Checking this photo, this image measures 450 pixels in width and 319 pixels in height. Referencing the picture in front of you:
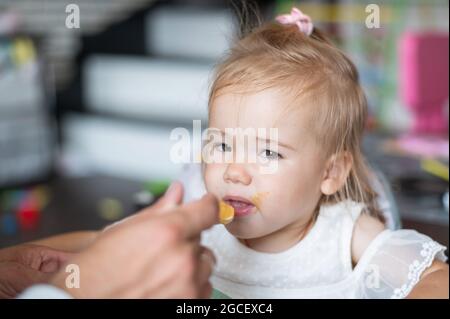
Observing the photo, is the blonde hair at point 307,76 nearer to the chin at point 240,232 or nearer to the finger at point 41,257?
the chin at point 240,232

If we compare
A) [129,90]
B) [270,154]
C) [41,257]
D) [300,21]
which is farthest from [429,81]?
[129,90]

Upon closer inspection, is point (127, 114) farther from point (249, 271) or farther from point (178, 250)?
point (178, 250)

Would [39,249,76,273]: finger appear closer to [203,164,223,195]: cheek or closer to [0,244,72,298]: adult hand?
[0,244,72,298]: adult hand

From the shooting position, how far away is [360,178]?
2.45 feet

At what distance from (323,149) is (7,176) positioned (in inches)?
62.5

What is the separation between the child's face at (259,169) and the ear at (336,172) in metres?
0.03

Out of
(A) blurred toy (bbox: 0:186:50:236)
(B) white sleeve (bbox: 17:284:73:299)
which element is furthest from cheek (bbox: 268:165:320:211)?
(A) blurred toy (bbox: 0:186:50:236)

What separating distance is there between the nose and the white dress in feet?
0.17

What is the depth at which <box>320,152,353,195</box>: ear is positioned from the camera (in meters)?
0.71

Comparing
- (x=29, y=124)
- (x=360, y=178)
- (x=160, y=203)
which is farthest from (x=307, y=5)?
(x=160, y=203)

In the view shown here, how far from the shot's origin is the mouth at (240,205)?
0.62 metres

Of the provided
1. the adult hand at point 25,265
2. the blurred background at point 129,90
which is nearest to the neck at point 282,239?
the adult hand at point 25,265

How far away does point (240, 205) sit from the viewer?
628 mm
